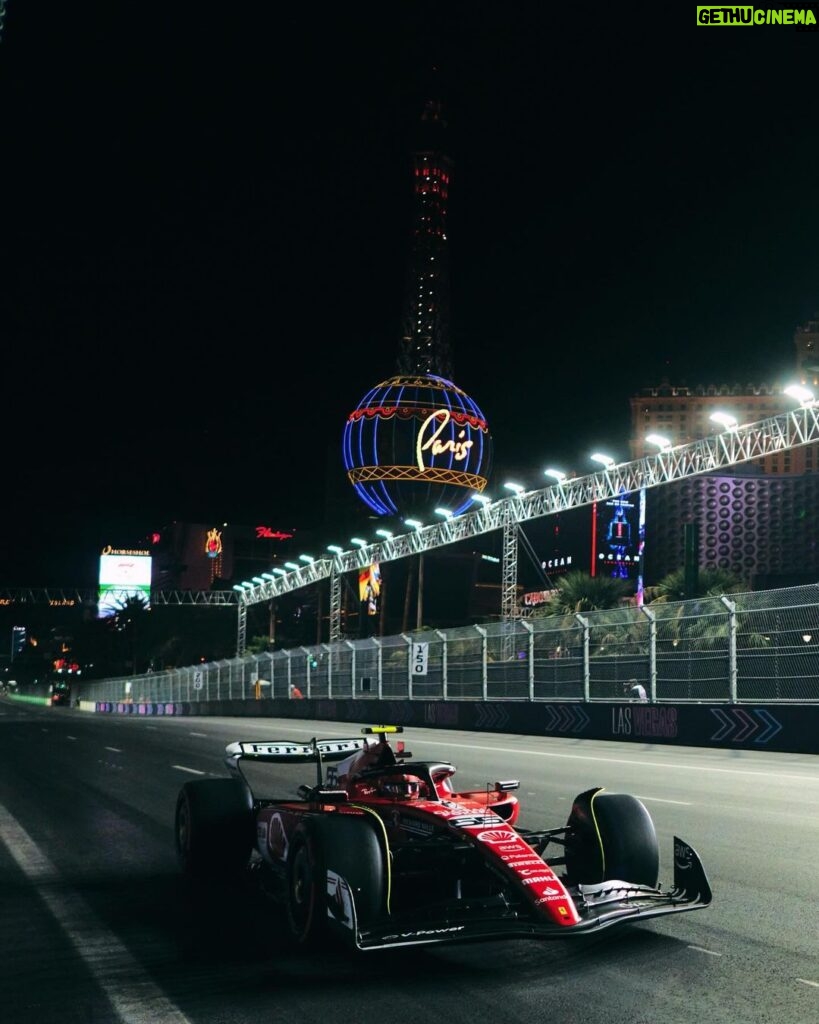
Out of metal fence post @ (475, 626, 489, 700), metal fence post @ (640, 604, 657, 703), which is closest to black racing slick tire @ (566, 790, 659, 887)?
metal fence post @ (640, 604, 657, 703)

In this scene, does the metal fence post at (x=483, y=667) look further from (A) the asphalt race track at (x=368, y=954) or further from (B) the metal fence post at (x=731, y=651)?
(A) the asphalt race track at (x=368, y=954)

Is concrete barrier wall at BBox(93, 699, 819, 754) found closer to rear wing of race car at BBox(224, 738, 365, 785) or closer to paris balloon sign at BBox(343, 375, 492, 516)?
rear wing of race car at BBox(224, 738, 365, 785)

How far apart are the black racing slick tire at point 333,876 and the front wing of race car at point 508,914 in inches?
0.8

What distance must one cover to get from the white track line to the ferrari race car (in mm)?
830

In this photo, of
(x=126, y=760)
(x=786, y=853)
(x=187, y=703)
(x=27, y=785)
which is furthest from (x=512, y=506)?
(x=786, y=853)

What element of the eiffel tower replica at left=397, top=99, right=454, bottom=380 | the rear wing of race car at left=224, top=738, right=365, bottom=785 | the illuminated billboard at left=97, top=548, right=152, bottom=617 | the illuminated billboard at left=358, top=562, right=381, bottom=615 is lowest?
the rear wing of race car at left=224, top=738, right=365, bottom=785

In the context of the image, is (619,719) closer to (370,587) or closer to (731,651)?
(731,651)

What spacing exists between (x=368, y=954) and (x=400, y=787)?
4.43 ft

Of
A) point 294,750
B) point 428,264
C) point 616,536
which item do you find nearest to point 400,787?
point 294,750

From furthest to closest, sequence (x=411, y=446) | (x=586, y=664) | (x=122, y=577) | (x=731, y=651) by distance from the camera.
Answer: (x=122, y=577) < (x=411, y=446) < (x=586, y=664) < (x=731, y=651)

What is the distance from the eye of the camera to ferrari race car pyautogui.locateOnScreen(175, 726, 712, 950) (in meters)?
5.49

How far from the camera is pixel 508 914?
18.1ft

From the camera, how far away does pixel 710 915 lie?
662cm

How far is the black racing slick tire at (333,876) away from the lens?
561 centimetres
